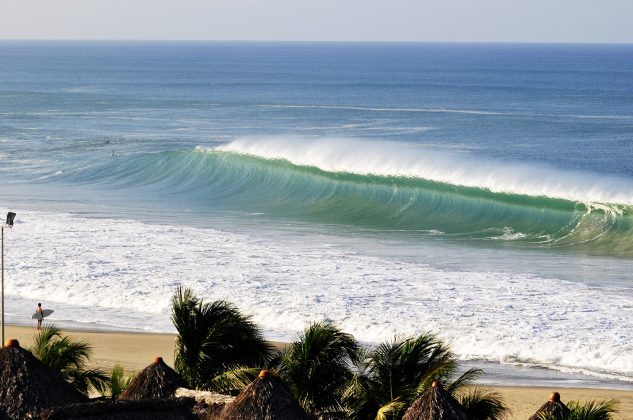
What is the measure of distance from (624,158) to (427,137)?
10.3 meters

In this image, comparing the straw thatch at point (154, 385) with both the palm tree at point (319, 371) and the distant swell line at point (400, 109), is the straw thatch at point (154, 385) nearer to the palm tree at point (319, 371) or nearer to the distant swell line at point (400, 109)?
the palm tree at point (319, 371)

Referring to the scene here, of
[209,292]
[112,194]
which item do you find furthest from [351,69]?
[209,292]

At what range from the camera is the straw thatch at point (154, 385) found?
41.6 feet

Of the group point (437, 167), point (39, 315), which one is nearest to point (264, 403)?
point (39, 315)

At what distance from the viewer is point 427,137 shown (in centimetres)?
5488

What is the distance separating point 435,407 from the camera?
440 inches

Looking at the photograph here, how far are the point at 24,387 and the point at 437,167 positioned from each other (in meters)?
32.2

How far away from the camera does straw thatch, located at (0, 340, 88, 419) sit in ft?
39.4

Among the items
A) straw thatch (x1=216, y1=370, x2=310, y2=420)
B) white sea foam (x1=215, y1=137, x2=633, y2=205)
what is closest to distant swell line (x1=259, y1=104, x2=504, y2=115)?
white sea foam (x1=215, y1=137, x2=633, y2=205)

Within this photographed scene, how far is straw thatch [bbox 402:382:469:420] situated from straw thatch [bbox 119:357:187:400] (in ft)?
9.23

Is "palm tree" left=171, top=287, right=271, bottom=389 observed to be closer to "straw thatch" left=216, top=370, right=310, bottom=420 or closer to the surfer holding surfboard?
"straw thatch" left=216, top=370, right=310, bottom=420

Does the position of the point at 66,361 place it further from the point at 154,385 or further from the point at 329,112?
the point at 329,112

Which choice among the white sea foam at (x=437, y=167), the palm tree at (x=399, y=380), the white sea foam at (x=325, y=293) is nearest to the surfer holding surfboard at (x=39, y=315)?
the white sea foam at (x=325, y=293)

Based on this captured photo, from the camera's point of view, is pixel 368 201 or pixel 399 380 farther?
pixel 368 201
